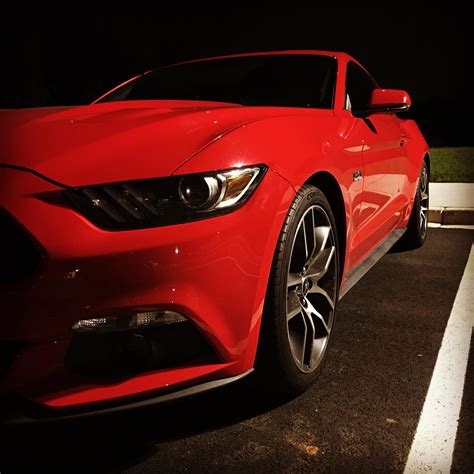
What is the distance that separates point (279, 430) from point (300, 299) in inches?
20.4

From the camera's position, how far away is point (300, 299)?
218 cm

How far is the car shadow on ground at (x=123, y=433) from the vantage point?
174cm

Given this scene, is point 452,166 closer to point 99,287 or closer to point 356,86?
point 356,86

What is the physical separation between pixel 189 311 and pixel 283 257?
0.43m

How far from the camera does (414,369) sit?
7.74 ft

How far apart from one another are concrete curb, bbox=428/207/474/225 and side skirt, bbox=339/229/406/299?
177 centimetres

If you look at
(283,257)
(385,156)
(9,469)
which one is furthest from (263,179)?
(385,156)

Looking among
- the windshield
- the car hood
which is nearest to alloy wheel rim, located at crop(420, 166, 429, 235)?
the windshield

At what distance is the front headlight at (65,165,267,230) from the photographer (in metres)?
1.54

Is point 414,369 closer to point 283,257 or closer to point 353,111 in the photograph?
point 283,257

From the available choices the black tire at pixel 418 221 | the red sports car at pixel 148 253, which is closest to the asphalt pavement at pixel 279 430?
the red sports car at pixel 148 253

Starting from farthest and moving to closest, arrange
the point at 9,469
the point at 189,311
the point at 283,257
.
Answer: the point at 283,257, the point at 9,469, the point at 189,311

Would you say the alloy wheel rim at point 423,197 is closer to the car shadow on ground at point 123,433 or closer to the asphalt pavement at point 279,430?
the asphalt pavement at point 279,430

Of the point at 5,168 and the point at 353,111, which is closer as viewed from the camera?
the point at 5,168
